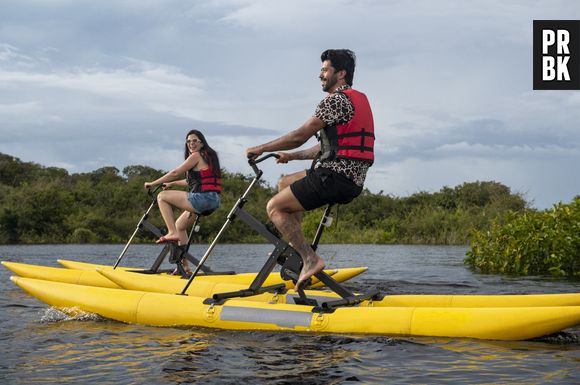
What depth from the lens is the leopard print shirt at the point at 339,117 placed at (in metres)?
6.79

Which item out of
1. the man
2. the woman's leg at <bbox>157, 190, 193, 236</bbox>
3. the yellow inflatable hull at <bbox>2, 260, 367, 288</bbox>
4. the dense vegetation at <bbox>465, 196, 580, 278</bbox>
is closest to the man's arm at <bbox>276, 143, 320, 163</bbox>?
the man

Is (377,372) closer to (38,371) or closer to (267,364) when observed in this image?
(267,364)

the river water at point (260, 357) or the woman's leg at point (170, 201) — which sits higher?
the woman's leg at point (170, 201)

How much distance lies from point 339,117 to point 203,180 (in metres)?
4.44

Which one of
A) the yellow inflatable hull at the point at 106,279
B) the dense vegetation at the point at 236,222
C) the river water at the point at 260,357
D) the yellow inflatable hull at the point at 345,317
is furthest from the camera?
the dense vegetation at the point at 236,222

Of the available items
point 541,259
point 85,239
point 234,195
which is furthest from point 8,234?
point 541,259

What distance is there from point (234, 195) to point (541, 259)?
30.2 m

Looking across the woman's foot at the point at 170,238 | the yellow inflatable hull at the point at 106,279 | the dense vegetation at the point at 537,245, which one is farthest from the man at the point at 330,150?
the dense vegetation at the point at 537,245

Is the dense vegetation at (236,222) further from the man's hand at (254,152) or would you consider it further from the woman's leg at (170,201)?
the man's hand at (254,152)

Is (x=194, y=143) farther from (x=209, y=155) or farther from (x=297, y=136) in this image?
(x=297, y=136)

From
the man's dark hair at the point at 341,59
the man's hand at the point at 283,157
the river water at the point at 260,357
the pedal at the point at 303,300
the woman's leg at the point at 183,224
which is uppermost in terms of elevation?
the man's dark hair at the point at 341,59

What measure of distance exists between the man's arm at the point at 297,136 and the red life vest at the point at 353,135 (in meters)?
0.16

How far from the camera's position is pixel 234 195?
44.7 meters

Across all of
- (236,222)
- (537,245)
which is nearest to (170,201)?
(537,245)
